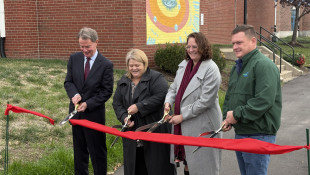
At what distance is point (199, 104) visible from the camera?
4406 millimetres

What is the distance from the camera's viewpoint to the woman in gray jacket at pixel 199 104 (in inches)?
175

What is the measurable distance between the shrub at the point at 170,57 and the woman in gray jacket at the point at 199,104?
26.6 feet

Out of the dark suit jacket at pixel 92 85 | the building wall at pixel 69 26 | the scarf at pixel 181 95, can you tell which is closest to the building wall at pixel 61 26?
the building wall at pixel 69 26

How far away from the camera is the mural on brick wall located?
13258 mm

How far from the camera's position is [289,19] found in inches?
1393

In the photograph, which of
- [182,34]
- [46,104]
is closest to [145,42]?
[182,34]

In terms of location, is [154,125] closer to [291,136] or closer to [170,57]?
[291,136]

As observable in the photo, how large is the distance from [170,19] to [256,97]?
1043 centimetres

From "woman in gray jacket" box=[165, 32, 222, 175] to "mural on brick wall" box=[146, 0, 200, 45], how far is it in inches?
343

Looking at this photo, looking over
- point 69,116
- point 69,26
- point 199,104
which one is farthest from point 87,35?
point 69,26

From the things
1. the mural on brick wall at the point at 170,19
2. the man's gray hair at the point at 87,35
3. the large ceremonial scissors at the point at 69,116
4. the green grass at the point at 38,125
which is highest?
the mural on brick wall at the point at 170,19

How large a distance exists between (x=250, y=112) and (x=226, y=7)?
19809 millimetres

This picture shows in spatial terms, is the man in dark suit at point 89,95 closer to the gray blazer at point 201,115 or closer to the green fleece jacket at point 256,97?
the gray blazer at point 201,115

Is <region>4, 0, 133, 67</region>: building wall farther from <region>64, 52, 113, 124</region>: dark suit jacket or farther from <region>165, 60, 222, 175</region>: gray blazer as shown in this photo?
<region>165, 60, 222, 175</region>: gray blazer
